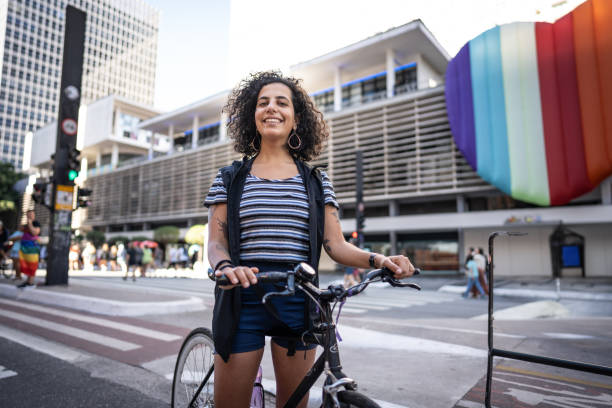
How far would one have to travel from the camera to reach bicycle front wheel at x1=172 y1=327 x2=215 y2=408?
2141 mm

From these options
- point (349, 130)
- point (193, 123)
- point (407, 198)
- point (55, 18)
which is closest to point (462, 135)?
point (407, 198)

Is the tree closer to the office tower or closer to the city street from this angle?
the office tower

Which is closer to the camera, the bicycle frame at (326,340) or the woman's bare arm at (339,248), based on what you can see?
the bicycle frame at (326,340)

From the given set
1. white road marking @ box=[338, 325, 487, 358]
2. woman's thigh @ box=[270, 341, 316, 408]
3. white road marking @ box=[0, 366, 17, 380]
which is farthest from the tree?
woman's thigh @ box=[270, 341, 316, 408]

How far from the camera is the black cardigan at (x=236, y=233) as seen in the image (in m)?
1.58

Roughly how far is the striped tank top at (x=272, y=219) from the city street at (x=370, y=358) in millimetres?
1925

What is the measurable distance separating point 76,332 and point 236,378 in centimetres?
521

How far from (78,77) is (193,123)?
35.7 metres

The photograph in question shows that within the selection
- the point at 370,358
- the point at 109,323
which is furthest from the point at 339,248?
the point at 109,323

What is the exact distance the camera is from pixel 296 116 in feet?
7.18

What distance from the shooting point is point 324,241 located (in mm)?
1925

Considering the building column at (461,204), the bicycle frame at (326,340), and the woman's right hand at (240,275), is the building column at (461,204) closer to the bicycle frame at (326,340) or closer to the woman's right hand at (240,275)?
the bicycle frame at (326,340)

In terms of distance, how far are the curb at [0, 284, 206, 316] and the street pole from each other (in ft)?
3.98

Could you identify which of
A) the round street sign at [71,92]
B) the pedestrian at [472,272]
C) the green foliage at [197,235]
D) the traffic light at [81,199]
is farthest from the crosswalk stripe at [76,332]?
the green foliage at [197,235]
